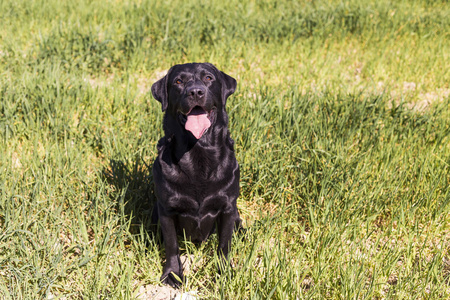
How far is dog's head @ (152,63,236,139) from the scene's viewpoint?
6.93ft

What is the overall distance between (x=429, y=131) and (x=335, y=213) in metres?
1.64

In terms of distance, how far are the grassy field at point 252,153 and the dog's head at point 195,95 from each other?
0.71 metres

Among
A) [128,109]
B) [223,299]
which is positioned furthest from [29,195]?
[223,299]

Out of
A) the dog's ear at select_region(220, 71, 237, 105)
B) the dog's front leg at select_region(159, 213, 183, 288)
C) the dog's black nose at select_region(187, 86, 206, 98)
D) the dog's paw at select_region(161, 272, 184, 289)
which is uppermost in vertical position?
the dog's black nose at select_region(187, 86, 206, 98)

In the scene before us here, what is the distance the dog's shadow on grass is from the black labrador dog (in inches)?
19.4

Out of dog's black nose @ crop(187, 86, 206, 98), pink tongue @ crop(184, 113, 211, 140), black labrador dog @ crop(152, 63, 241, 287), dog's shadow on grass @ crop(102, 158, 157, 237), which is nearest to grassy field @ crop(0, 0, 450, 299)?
dog's shadow on grass @ crop(102, 158, 157, 237)

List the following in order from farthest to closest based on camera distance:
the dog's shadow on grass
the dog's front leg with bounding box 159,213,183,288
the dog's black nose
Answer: the dog's shadow on grass, the dog's front leg with bounding box 159,213,183,288, the dog's black nose

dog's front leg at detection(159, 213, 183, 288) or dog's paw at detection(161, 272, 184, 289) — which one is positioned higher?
dog's front leg at detection(159, 213, 183, 288)

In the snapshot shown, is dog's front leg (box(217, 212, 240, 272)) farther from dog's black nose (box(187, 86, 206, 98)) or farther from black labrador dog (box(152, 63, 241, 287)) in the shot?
dog's black nose (box(187, 86, 206, 98))

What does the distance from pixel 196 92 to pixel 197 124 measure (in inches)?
7.2

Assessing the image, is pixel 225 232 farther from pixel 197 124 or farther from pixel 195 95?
pixel 195 95

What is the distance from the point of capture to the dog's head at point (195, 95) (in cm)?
211

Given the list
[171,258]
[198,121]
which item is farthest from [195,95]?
[171,258]

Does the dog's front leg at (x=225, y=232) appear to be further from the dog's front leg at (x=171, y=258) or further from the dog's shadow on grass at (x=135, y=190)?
the dog's shadow on grass at (x=135, y=190)
